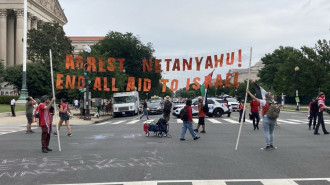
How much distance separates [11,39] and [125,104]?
51.2 m

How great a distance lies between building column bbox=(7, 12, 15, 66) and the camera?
259ft

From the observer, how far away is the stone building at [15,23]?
7619 cm

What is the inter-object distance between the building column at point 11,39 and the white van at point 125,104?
1859 inches

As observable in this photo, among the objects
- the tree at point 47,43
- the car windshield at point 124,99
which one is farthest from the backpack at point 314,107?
the tree at point 47,43

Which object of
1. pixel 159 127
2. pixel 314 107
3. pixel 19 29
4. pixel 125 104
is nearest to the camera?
pixel 159 127

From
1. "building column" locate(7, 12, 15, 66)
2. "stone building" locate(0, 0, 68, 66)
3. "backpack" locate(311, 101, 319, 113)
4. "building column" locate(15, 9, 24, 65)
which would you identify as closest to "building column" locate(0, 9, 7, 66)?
"stone building" locate(0, 0, 68, 66)

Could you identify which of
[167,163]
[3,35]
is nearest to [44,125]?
[167,163]

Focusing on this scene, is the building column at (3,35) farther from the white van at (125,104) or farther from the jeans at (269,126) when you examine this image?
the jeans at (269,126)

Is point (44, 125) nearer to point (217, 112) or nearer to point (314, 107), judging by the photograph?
point (314, 107)

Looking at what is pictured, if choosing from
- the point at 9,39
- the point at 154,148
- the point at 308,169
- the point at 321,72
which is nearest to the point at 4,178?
the point at 154,148

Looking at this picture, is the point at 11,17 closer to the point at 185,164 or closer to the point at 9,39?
the point at 9,39

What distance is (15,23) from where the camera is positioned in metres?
81.8

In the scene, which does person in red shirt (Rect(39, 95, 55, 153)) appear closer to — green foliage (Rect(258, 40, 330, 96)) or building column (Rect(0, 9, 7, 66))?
green foliage (Rect(258, 40, 330, 96))

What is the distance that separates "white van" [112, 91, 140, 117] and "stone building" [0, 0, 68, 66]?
41938mm
